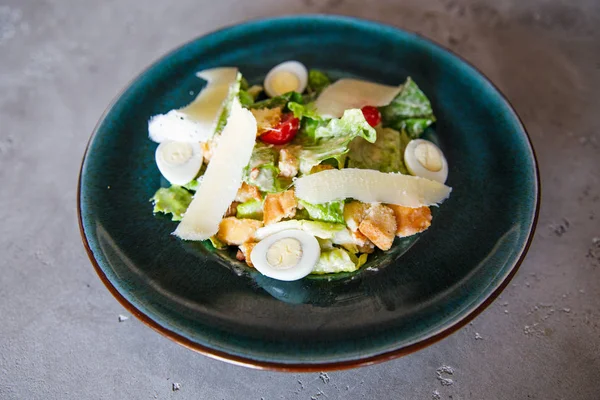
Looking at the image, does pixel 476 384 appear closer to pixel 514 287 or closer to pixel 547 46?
pixel 514 287

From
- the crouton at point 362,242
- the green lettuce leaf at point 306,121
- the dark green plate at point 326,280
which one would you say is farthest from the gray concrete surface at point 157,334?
the green lettuce leaf at point 306,121

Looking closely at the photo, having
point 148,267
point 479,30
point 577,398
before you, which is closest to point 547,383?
point 577,398

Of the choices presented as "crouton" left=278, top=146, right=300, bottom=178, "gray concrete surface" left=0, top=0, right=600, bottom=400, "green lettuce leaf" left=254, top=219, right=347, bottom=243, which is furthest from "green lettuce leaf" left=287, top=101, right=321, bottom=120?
"gray concrete surface" left=0, top=0, right=600, bottom=400

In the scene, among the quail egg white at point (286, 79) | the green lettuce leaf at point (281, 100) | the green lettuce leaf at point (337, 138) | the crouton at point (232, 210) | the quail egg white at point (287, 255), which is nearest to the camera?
the quail egg white at point (287, 255)

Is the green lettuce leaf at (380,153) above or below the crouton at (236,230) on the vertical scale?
above

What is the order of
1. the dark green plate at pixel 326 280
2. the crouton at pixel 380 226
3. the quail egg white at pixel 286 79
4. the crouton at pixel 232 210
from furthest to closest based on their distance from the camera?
the quail egg white at pixel 286 79
the crouton at pixel 232 210
the crouton at pixel 380 226
the dark green plate at pixel 326 280

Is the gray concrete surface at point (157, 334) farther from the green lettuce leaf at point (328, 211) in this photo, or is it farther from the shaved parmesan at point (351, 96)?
the shaved parmesan at point (351, 96)

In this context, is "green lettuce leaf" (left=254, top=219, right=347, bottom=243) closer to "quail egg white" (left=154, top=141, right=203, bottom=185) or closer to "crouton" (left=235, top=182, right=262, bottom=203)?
"crouton" (left=235, top=182, right=262, bottom=203)
